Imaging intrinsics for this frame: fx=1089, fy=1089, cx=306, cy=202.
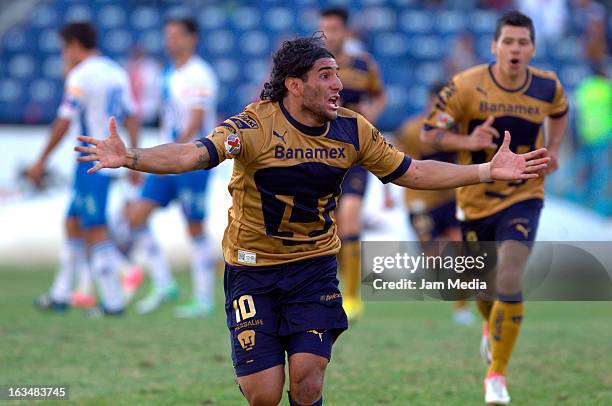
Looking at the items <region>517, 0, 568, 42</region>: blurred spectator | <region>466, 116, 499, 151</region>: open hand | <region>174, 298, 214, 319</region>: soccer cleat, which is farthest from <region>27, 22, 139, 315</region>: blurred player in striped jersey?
<region>517, 0, 568, 42</region>: blurred spectator

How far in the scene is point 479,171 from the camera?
5.84 meters

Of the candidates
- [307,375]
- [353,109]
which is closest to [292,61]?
[307,375]

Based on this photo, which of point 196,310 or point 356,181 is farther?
point 196,310

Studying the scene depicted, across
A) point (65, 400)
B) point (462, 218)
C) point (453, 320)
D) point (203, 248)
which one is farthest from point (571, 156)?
point (65, 400)

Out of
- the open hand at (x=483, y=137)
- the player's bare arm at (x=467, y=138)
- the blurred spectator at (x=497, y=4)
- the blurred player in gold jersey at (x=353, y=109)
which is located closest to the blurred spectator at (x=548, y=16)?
the blurred spectator at (x=497, y=4)

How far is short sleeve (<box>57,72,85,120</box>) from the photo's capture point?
11.1m

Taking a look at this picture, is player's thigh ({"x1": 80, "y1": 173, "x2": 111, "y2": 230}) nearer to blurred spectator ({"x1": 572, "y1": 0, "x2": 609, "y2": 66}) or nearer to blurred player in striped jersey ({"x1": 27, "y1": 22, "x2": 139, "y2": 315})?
blurred player in striped jersey ({"x1": 27, "y1": 22, "x2": 139, "y2": 315})

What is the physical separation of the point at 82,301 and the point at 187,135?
254cm

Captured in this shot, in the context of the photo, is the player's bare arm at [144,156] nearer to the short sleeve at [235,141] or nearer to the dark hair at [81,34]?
the short sleeve at [235,141]

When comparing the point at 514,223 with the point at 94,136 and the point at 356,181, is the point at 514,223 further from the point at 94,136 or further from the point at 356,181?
the point at 94,136

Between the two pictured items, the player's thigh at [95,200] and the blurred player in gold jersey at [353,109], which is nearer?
the blurred player in gold jersey at [353,109]

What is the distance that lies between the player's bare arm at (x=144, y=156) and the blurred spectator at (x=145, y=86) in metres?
14.8

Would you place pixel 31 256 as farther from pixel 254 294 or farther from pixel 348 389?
pixel 254 294

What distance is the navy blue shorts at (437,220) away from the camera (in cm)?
1292
